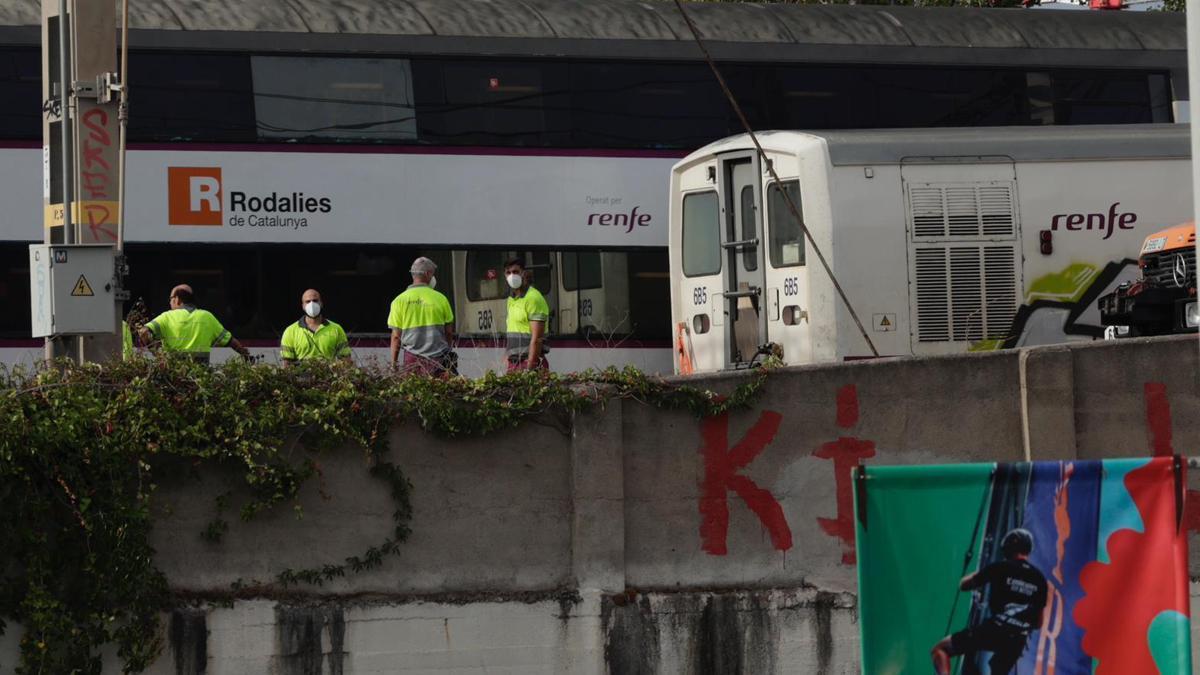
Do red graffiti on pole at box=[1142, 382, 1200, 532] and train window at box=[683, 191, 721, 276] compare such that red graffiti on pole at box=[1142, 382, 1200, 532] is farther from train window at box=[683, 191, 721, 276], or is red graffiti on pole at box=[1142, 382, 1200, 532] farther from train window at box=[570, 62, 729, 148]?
train window at box=[570, 62, 729, 148]

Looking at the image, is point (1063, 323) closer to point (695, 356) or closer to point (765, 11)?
point (695, 356)

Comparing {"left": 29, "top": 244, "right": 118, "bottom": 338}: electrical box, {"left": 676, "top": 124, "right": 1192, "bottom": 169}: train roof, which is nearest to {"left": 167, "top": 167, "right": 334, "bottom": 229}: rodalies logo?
{"left": 676, "top": 124, "right": 1192, "bottom": 169}: train roof

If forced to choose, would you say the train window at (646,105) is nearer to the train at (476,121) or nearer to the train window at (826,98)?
the train at (476,121)

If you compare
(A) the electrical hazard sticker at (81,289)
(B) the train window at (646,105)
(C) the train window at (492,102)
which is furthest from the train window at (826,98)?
(A) the electrical hazard sticker at (81,289)

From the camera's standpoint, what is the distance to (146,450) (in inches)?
372

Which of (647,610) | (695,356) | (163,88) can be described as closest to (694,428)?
(647,610)

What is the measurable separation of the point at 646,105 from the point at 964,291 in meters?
4.29

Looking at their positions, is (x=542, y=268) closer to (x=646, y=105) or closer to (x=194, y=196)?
(x=646, y=105)

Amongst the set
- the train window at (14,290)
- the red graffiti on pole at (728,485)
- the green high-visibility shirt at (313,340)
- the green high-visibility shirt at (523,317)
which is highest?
the train window at (14,290)

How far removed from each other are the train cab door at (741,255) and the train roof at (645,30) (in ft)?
6.40

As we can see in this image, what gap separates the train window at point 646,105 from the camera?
18.6 m

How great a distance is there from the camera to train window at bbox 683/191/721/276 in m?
18.1

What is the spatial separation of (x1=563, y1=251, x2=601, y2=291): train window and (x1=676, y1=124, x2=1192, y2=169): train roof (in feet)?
6.46

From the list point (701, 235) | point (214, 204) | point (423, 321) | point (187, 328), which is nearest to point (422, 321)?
point (423, 321)
